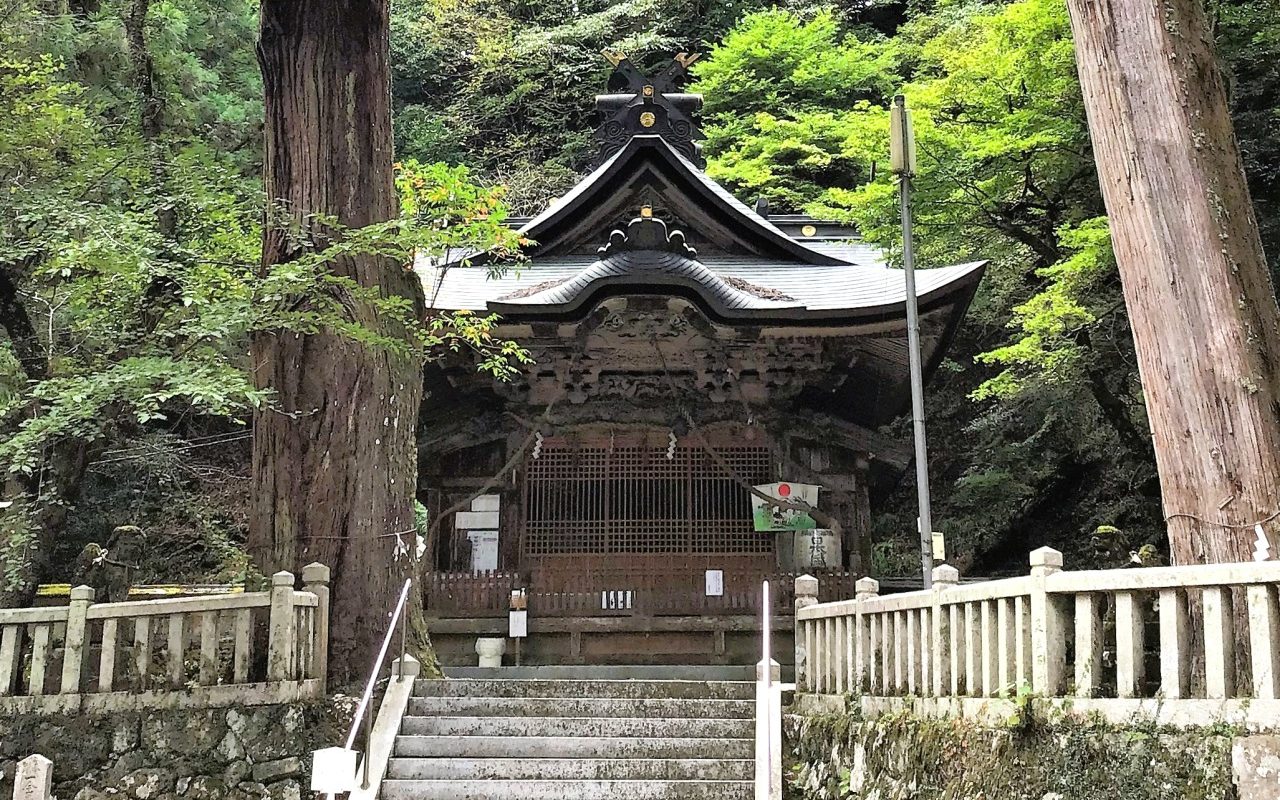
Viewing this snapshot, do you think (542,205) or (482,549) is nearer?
(482,549)

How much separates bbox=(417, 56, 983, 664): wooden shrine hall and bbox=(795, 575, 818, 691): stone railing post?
235 centimetres

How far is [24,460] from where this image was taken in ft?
21.9

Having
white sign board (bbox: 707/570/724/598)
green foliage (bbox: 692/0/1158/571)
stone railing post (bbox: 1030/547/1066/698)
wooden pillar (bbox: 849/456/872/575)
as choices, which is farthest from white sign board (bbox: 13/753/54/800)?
green foliage (bbox: 692/0/1158/571)

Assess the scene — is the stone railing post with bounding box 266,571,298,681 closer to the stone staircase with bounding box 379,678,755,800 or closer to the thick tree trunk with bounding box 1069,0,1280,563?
the stone staircase with bounding box 379,678,755,800

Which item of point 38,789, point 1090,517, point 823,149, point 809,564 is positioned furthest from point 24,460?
point 823,149

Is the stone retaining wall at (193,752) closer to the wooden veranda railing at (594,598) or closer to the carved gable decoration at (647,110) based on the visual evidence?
the wooden veranda railing at (594,598)

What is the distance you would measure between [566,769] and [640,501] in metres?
4.91

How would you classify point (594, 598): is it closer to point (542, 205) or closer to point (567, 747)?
point (567, 747)

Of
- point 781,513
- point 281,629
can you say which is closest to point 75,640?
point 281,629

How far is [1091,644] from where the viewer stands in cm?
414

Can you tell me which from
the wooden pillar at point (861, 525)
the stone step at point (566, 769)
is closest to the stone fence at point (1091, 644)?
the stone step at point (566, 769)

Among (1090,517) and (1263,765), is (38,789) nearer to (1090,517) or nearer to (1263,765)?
(1263,765)

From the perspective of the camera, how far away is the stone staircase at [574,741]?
21.0 ft

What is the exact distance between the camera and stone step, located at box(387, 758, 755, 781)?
654 centimetres
